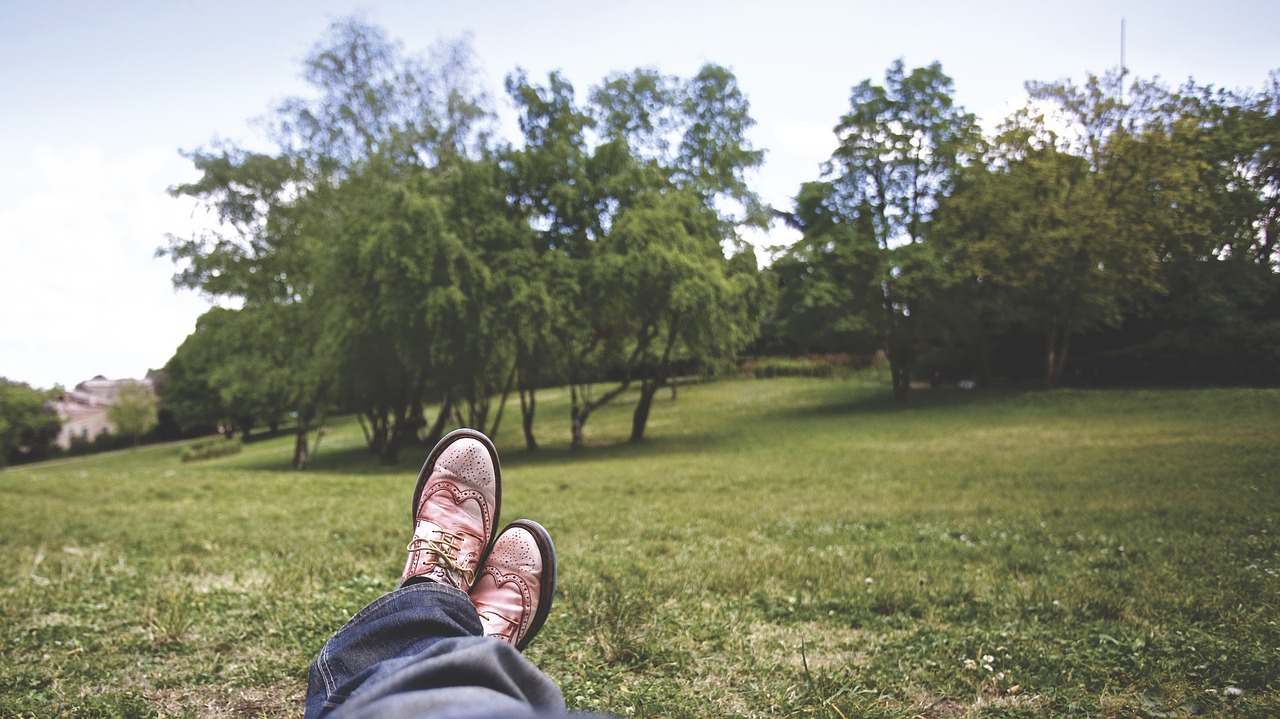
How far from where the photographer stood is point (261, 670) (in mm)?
2496

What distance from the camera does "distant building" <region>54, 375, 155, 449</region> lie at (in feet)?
142

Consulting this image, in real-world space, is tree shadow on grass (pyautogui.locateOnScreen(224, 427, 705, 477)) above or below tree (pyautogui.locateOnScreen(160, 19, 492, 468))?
below

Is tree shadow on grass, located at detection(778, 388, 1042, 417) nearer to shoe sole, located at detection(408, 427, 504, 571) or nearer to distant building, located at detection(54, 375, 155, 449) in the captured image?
shoe sole, located at detection(408, 427, 504, 571)

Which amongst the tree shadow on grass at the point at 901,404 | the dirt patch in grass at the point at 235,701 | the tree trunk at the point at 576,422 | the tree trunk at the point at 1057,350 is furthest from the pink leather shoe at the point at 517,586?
the tree trunk at the point at 576,422

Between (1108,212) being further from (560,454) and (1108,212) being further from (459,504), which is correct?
(560,454)

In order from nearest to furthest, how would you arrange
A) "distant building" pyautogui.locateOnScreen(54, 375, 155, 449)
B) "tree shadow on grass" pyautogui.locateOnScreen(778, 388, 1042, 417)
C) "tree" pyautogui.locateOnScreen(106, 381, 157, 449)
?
"tree shadow on grass" pyautogui.locateOnScreen(778, 388, 1042, 417)
"distant building" pyautogui.locateOnScreen(54, 375, 155, 449)
"tree" pyautogui.locateOnScreen(106, 381, 157, 449)

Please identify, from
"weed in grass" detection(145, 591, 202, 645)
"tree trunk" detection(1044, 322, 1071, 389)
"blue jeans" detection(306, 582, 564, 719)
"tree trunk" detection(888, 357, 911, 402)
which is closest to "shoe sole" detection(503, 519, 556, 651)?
"blue jeans" detection(306, 582, 564, 719)

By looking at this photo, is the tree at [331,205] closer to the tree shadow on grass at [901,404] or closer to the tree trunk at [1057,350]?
the tree shadow on grass at [901,404]

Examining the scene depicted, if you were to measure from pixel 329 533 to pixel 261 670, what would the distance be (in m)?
3.26

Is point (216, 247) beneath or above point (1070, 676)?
above

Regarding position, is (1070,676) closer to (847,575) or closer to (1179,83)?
(847,575)

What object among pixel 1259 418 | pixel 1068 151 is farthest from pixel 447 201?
pixel 1259 418

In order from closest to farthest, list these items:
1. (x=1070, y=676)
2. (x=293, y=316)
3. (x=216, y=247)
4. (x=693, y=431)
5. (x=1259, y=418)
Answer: (x=1070, y=676)
(x=1259, y=418)
(x=693, y=431)
(x=293, y=316)
(x=216, y=247)

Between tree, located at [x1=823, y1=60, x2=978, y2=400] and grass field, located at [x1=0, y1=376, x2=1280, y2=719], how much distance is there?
1376cm
